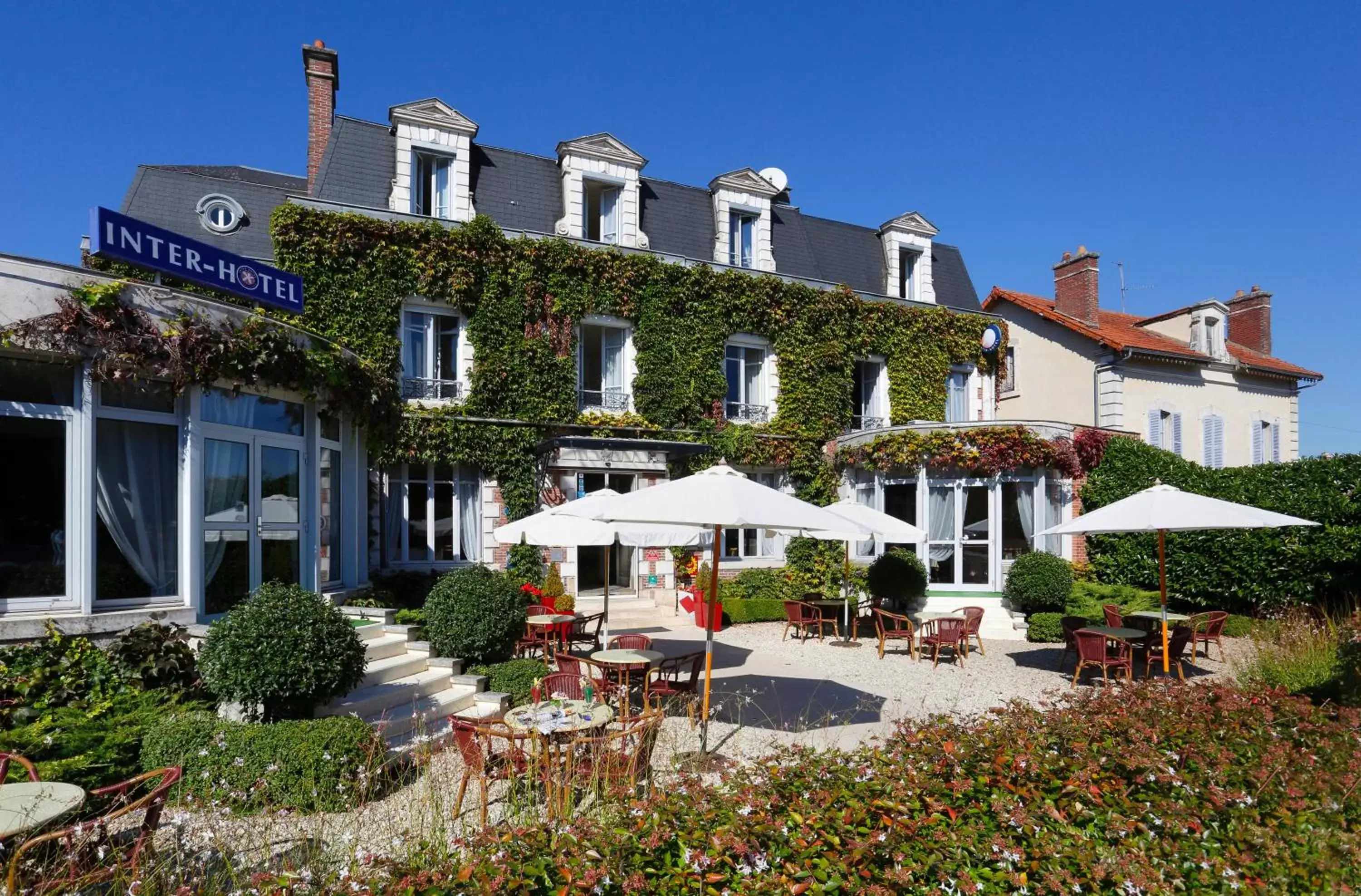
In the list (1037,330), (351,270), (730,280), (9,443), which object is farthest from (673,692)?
(1037,330)

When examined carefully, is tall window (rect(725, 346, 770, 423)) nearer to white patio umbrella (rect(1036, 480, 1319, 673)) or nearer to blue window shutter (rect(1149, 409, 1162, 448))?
white patio umbrella (rect(1036, 480, 1319, 673))

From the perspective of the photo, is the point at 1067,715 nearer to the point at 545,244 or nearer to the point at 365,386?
the point at 365,386

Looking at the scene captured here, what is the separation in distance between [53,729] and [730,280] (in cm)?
1378

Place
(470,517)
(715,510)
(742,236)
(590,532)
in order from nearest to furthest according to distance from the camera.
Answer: (715,510), (590,532), (470,517), (742,236)

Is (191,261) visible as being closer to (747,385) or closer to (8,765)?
(8,765)

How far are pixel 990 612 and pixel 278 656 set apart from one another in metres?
12.3

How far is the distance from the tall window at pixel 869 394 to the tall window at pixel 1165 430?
638 centimetres

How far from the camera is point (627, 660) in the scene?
7746 millimetres

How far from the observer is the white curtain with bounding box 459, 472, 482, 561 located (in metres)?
15.0

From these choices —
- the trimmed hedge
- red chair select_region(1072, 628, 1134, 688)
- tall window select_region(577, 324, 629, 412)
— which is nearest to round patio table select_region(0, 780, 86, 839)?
red chair select_region(1072, 628, 1134, 688)

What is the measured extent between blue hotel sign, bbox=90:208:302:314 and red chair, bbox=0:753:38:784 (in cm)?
486

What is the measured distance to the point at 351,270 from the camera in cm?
1392

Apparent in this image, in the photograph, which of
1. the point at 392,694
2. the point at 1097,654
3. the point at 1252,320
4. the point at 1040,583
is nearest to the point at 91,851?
the point at 392,694

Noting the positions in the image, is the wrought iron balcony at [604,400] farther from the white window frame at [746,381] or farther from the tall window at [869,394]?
the tall window at [869,394]
